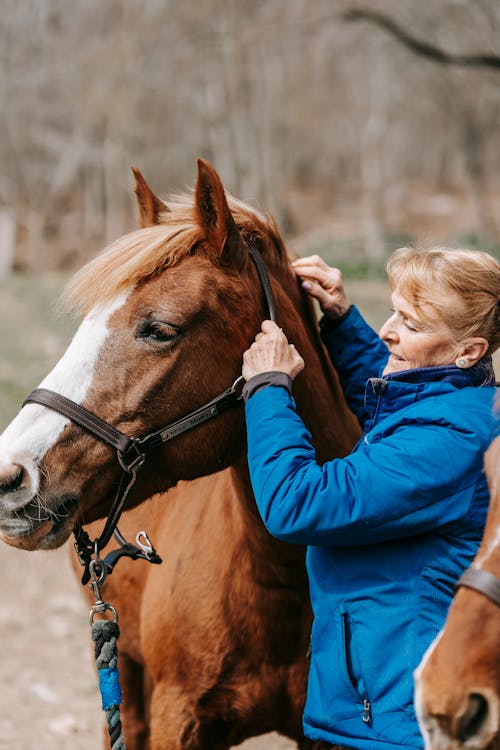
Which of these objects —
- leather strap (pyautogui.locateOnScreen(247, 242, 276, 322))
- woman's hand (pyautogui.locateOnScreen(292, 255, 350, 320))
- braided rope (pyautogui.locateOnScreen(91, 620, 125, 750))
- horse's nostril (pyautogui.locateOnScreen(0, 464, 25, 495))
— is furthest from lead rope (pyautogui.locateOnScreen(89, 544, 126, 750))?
woman's hand (pyautogui.locateOnScreen(292, 255, 350, 320))

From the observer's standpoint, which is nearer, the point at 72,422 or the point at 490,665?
the point at 490,665

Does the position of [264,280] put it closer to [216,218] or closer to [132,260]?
[216,218]

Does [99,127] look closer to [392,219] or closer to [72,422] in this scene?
[392,219]

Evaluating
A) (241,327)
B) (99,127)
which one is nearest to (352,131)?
(99,127)

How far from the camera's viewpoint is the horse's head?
2145 millimetres

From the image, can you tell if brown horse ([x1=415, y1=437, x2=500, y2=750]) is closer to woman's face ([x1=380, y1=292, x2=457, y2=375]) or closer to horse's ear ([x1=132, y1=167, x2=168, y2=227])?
woman's face ([x1=380, y1=292, x2=457, y2=375])

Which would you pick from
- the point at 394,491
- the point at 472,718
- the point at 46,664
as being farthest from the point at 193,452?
the point at 46,664

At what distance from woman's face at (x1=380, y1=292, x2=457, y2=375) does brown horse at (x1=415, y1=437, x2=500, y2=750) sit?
0.64 meters

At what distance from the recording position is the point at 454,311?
6.95 ft

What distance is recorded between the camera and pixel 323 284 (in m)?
2.84

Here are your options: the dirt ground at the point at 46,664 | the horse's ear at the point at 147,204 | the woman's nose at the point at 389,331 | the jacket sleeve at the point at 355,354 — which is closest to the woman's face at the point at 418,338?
the woman's nose at the point at 389,331

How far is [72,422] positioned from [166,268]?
49 centimetres

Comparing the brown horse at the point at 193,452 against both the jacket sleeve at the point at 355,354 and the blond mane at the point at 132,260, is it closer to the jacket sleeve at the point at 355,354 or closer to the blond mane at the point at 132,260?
the blond mane at the point at 132,260

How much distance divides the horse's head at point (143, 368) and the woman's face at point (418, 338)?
0.40 metres
